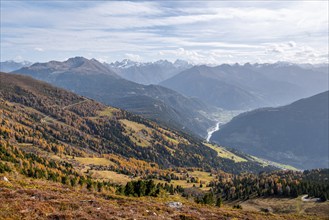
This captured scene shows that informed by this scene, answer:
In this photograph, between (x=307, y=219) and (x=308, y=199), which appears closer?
(x=307, y=219)

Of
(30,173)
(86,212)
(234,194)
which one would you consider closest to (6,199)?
(86,212)

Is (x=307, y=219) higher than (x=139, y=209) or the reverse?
the reverse

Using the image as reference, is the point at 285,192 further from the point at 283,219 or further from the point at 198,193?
the point at 283,219

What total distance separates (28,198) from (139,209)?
54.1 feet

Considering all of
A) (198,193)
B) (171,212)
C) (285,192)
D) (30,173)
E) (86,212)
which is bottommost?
(198,193)

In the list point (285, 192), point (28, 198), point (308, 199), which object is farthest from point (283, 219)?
point (285, 192)

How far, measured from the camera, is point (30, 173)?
11900 cm

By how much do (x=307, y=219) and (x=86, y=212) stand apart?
198ft

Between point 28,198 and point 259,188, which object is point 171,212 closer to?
point 28,198

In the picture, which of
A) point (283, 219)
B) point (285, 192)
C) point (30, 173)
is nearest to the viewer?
point (283, 219)

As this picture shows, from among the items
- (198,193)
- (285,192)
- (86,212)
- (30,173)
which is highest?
(86,212)

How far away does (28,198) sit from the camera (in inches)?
1759

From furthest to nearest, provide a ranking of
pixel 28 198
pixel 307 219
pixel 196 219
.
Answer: pixel 307 219 → pixel 196 219 → pixel 28 198

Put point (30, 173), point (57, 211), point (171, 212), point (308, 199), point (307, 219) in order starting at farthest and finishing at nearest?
point (308, 199), point (30, 173), point (307, 219), point (171, 212), point (57, 211)
